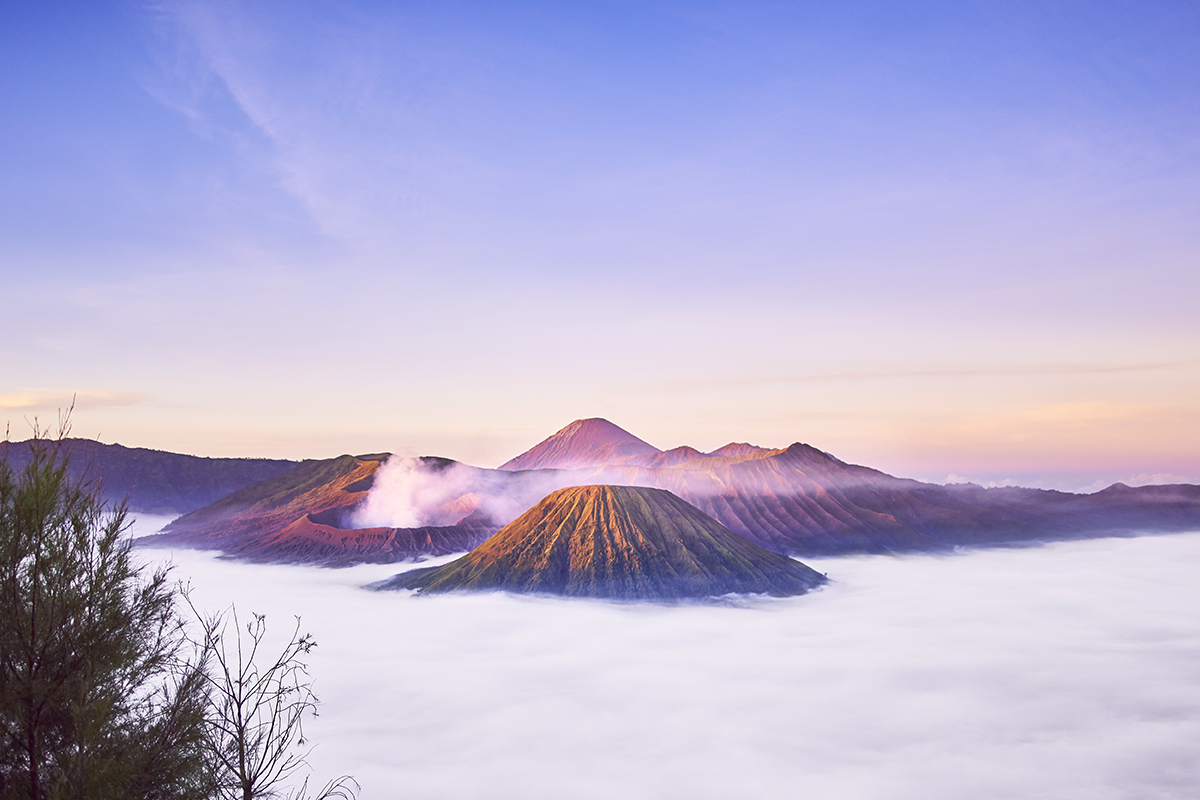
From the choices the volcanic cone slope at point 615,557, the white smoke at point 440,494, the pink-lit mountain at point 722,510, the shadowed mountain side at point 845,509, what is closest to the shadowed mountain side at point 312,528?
the pink-lit mountain at point 722,510

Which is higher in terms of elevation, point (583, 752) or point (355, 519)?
point (355, 519)

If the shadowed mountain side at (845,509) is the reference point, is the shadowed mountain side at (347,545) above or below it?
below

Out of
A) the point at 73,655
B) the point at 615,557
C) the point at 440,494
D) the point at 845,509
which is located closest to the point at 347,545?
the point at 440,494

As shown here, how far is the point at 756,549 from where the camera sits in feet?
319

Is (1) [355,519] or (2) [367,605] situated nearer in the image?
(2) [367,605]

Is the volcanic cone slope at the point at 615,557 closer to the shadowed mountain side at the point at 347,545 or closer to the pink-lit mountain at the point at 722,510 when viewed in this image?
the shadowed mountain side at the point at 347,545

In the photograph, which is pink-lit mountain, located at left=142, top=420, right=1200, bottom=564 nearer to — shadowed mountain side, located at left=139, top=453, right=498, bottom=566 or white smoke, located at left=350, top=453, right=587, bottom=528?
shadowed mountain side, located at left=139, top=453, right=498, bottom=566

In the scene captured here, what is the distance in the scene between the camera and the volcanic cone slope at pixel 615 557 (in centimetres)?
8444

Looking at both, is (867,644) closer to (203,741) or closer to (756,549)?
(756,549)

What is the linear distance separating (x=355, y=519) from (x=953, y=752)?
4342 inches

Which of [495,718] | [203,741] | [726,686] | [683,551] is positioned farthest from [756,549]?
[203,741]

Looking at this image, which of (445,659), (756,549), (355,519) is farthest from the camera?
(355,519)

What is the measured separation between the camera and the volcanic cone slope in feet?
277

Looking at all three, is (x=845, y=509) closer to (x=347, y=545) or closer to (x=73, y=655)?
(x=347, y=545)
